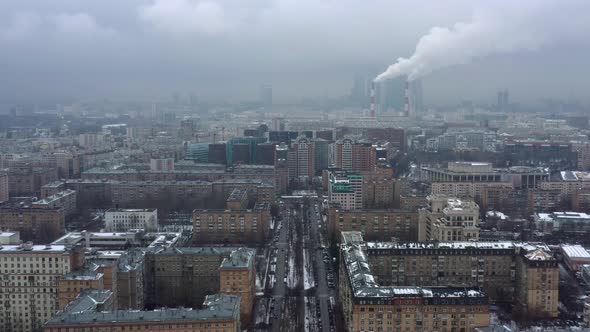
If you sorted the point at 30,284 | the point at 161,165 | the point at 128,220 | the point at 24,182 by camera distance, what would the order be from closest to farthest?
1. the point at 30,284
2. the point at 128,220
3. the point at 24,182
4. the point at 161,165

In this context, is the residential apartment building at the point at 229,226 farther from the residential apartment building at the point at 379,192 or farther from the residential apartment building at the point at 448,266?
the residential apartment building at the point at 379,192

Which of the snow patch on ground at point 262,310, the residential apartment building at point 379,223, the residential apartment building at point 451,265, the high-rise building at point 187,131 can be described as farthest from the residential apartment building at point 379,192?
the high-rise building at point 187,131

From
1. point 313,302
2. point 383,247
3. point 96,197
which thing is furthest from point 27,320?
point 96,197

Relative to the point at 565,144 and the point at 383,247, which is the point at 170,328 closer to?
the point at 383,247

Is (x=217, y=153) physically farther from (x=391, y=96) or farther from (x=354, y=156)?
(x=391, y=96)

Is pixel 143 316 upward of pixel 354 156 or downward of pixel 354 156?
downward

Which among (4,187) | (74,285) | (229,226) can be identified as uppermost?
(4,187)

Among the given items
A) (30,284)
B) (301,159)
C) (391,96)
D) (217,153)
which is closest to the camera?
(30,284)

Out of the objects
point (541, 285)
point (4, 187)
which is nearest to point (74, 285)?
point (541, 285)
